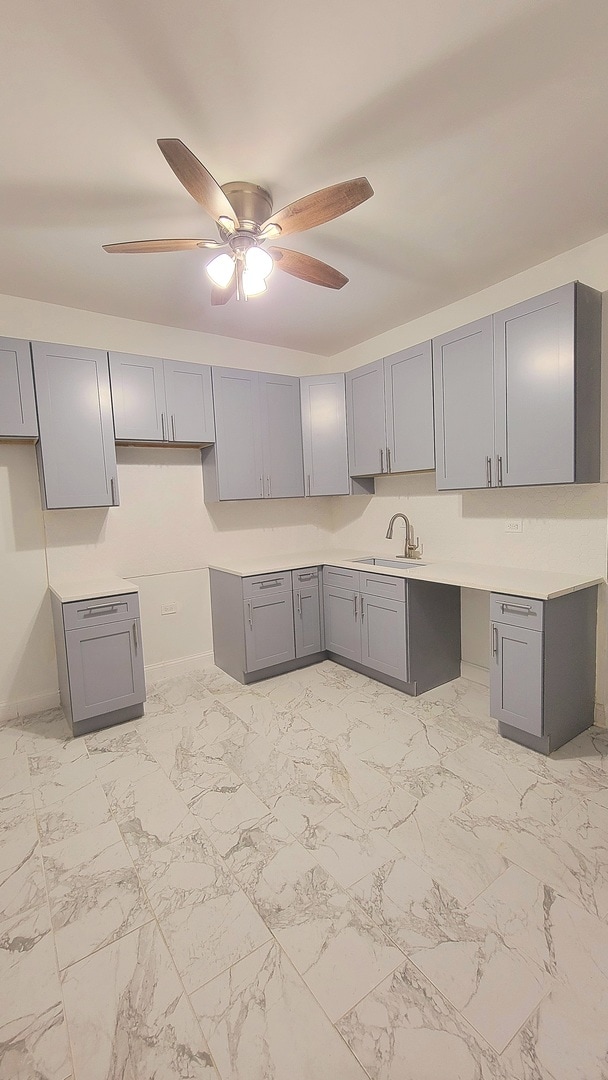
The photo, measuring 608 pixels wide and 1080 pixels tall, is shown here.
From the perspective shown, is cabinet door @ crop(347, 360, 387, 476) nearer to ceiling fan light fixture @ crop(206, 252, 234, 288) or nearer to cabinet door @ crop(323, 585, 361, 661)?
cabinet door @ crop(323, 585, 361, 661)

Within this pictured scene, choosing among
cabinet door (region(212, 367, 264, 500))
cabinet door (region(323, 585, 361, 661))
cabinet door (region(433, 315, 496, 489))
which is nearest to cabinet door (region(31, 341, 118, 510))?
cabinet door (region(212, 367, 264, 500))

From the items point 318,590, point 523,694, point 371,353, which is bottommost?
point 523,694

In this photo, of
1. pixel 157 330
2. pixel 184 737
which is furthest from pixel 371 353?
pixel 184 737

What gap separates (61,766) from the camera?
2.48 metres

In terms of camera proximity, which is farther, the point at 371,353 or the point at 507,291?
the point at 371,353

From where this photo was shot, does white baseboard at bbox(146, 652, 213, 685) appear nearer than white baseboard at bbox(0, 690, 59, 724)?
No

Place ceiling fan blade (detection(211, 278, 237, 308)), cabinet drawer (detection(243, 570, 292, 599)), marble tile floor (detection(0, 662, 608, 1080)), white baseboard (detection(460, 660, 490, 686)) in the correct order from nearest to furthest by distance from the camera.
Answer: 1. marble tile floor (detection(0, 662, 608, 1080))
2. ceiling fan blade (detection(211, 278, 237, 308))
3. white baseboard (detection(460, 660, 490, 686))
4. cabinet drawer (detection(243, 570, 292, 599))

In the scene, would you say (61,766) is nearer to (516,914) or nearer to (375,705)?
(375,705)

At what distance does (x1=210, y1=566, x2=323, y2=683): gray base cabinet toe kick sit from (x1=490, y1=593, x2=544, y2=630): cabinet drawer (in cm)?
156

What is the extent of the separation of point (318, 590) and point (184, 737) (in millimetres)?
1509

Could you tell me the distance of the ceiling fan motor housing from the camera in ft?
6.14

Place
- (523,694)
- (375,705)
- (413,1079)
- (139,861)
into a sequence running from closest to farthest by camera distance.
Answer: (413,1079)
(139,861)
(523,694)
(375,705)

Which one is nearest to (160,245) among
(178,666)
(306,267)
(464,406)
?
(306,267)

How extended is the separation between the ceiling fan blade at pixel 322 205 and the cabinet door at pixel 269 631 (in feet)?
7.70
